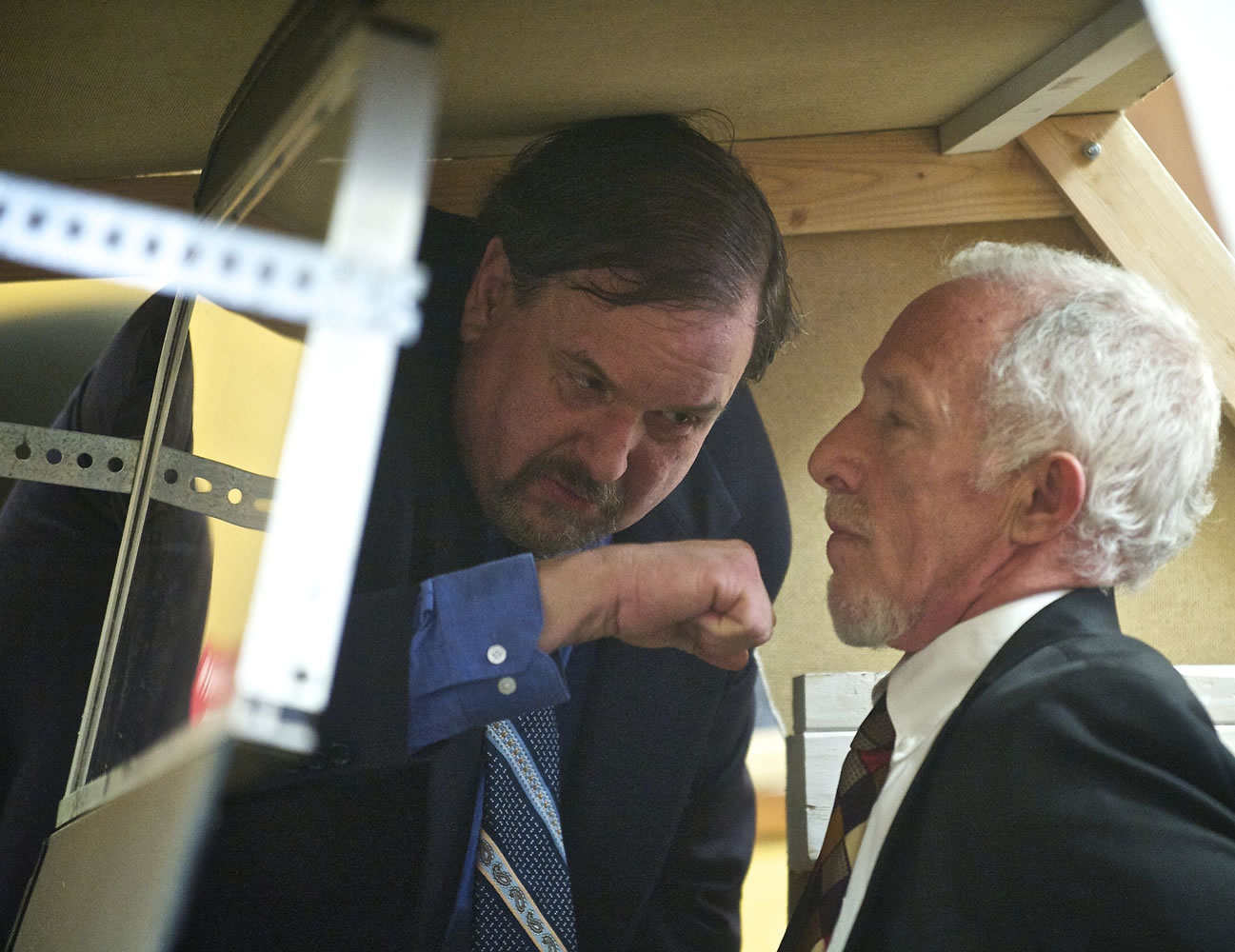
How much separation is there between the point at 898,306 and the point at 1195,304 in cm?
19

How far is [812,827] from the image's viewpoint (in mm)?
761

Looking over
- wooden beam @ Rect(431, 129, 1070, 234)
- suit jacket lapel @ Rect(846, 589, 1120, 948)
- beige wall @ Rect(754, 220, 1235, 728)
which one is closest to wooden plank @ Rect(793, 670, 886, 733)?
beige wall @ Rect(754, 220, 1235, 728)

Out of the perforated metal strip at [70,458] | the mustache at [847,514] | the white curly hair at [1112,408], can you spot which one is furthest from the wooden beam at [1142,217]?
the perforated metal strip at [70,458]

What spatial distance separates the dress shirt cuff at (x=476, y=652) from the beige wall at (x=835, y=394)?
0.19 metres

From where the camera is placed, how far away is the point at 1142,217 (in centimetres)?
73

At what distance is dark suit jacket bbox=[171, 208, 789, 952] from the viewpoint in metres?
0.60

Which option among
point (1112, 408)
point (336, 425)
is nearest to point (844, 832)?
point (1112, 408)

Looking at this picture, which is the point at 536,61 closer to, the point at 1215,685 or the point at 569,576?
the point at 569,576

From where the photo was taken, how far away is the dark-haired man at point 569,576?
0.62 metres

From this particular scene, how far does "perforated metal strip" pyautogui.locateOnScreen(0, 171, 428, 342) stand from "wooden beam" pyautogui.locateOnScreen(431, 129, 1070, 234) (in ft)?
1.03

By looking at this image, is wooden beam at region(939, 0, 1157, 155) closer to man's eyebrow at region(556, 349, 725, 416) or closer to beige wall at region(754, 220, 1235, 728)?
beige wall at region(754, 220, 1235, 728)

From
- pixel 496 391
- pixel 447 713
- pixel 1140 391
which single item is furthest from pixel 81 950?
pixel 1140 391

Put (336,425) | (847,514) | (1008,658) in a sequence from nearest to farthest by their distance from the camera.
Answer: (336,425), (1008,658), (847,514)

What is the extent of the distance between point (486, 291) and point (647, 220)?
0.12 meters
